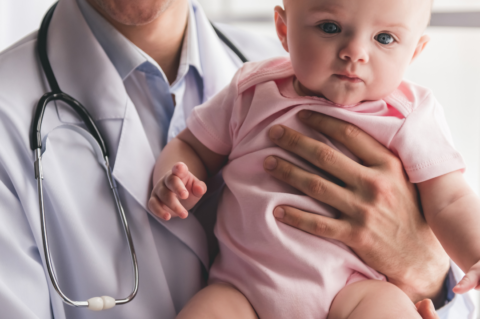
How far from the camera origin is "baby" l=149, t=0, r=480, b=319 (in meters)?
0.79

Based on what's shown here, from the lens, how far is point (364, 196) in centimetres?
90

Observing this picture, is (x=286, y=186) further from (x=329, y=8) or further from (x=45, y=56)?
(x=45, y=56)

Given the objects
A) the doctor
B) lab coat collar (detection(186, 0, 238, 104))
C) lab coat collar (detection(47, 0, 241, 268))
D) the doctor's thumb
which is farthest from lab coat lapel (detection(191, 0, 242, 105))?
the doctor's thumb

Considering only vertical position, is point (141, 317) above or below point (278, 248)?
below

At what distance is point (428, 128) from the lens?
2.82 ft

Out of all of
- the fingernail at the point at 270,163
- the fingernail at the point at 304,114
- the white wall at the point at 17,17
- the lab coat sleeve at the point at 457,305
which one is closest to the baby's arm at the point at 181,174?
the fingernail at the point at 270,163

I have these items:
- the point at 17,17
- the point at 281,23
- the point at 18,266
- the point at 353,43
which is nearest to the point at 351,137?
the point at 353,43

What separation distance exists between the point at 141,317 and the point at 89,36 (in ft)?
2.20

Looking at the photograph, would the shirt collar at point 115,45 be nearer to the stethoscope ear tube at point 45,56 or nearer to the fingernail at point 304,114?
the stethoscope ear tube at point 45,56

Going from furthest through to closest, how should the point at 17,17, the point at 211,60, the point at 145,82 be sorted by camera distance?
the point at 17,17, the point at 211,60, the point at 145,82

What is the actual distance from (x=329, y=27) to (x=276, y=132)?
0.23 metres

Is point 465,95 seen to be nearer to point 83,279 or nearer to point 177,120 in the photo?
point 177,120

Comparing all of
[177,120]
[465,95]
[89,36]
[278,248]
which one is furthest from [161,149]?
[465,95]

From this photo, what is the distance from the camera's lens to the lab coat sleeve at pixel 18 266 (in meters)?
0.76
